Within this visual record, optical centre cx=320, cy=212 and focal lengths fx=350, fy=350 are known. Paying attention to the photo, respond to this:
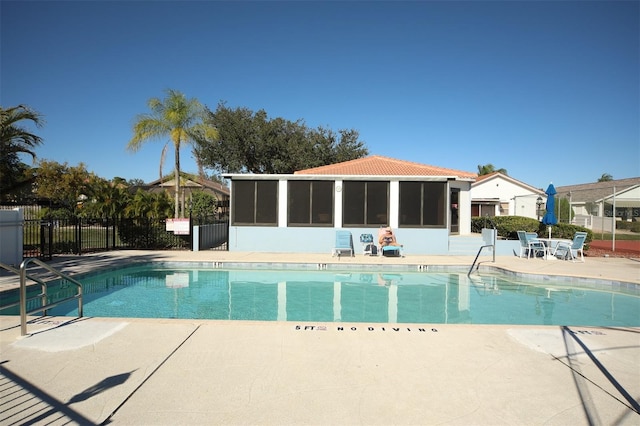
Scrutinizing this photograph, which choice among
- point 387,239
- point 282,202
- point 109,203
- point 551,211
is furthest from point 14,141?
point 551,211

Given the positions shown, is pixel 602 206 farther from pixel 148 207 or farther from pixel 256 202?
pixel 148 207

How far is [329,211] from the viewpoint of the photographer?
14297 millimetres

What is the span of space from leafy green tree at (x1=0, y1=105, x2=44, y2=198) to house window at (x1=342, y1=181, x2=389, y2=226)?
1181cm

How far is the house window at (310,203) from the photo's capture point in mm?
14250

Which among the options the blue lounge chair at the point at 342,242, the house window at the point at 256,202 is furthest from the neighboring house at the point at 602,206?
the house window at the point at 256,202

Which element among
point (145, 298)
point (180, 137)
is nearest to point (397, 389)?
point (145, 298)

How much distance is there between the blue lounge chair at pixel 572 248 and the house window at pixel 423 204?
4.16 meters

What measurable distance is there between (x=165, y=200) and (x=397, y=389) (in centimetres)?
1547

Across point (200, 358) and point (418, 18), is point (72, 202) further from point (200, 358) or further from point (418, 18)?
point (200, 358)

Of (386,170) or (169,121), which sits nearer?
(169,121)

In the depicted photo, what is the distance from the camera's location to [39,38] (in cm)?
1239

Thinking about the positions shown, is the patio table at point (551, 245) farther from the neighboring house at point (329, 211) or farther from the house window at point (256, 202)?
the house window at point (256, 202)

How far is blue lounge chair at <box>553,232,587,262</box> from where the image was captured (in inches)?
481

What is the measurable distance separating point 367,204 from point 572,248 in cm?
743
